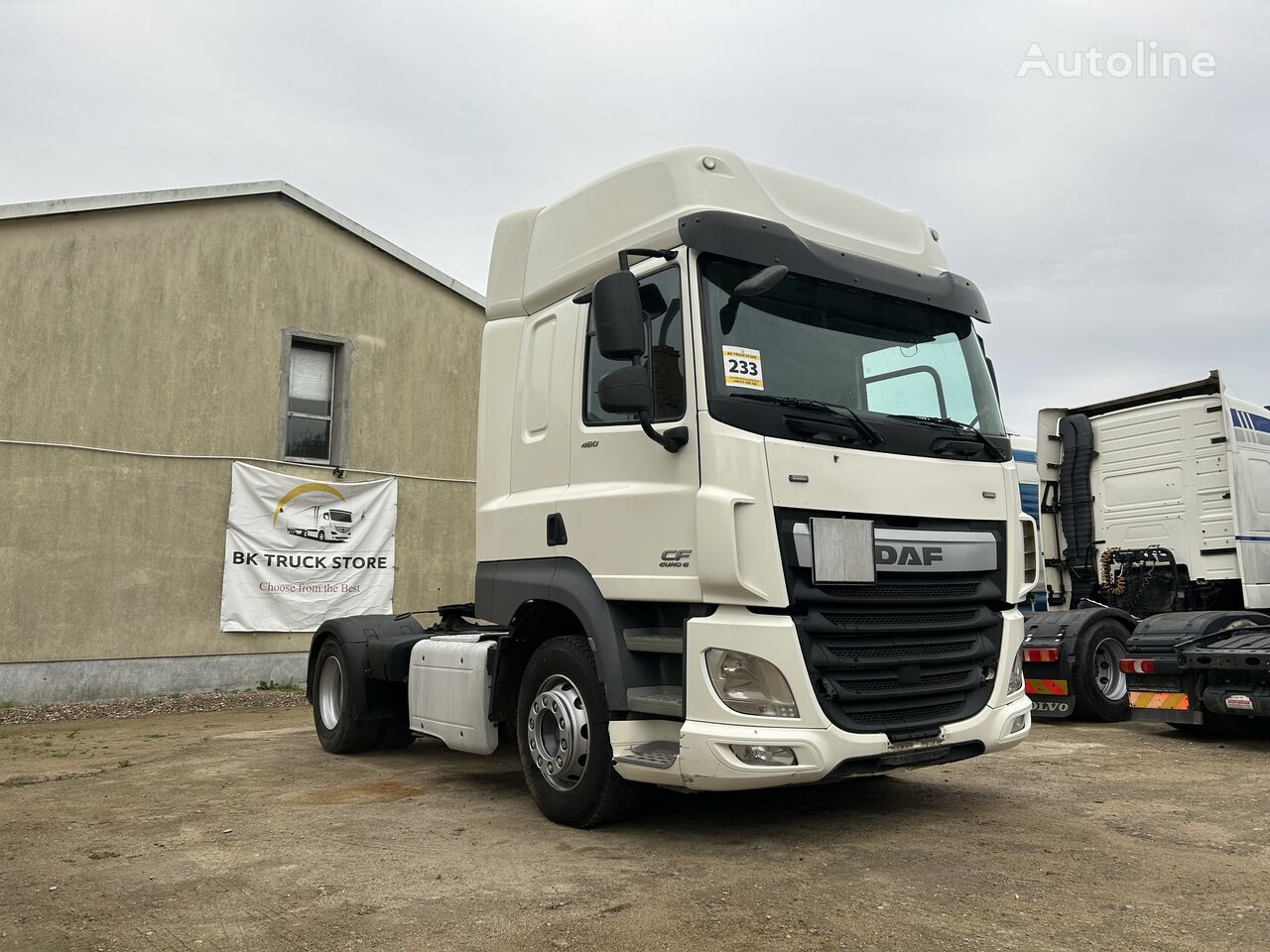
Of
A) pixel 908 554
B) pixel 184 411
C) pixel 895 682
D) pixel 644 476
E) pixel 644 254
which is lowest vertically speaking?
pixel 895 682

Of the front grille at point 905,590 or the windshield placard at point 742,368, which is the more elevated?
the windshield placard at point 742,368

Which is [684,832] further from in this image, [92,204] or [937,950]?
[92,204]

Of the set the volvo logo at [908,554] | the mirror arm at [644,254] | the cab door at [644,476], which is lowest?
the volvo logo at [908,554]

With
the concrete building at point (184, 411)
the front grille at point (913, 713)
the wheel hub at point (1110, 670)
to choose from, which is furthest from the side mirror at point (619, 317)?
the concrete building at point (184, 411)

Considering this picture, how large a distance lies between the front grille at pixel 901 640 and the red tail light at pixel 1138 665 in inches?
141

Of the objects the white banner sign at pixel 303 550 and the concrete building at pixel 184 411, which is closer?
Result: the concrete building at pixel 184 411

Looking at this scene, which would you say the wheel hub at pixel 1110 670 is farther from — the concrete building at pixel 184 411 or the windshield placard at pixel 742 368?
the concrete building at pixel 184 411

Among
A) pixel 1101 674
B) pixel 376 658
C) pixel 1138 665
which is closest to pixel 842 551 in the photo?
pixel 376 658

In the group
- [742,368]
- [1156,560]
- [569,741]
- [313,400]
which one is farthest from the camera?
[313,400]

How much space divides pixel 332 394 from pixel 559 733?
9.48 m

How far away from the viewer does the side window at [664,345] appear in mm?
4762

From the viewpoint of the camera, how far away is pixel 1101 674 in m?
9.12

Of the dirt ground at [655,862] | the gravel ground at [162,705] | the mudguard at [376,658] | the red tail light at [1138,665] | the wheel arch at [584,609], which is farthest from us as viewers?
the gravel ground at [162,705]

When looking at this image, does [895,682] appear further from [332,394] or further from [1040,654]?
[332,394]
